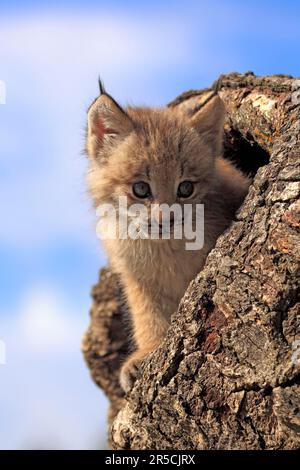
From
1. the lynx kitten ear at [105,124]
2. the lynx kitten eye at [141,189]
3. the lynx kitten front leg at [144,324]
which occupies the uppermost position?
the lynx kitten ear at [105,124]

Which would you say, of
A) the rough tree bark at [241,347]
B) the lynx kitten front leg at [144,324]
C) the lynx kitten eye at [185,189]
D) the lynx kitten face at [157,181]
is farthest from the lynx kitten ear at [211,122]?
the lynx kitten front leg at [144,324]

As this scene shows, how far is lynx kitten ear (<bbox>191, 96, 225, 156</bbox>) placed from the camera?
4770 mm

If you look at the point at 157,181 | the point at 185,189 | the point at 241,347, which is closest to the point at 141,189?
the point at 157,181

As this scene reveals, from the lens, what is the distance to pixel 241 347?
3395mm

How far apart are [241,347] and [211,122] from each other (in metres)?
1.94

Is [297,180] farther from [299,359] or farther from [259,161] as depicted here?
[259,161]

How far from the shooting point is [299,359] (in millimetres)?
3199

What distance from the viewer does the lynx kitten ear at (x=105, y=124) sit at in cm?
459

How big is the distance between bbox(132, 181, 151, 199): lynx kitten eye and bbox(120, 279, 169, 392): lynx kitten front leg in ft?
2.88

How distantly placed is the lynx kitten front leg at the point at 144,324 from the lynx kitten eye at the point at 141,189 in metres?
0.88

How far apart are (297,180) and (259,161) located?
2093mm

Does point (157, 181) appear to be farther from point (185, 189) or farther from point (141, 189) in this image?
point (185, 189)

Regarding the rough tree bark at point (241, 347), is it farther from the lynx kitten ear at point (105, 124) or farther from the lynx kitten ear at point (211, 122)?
the lynx kitten ear at point (105, 124)

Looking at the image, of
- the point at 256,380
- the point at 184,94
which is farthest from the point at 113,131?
the point at 256,380
